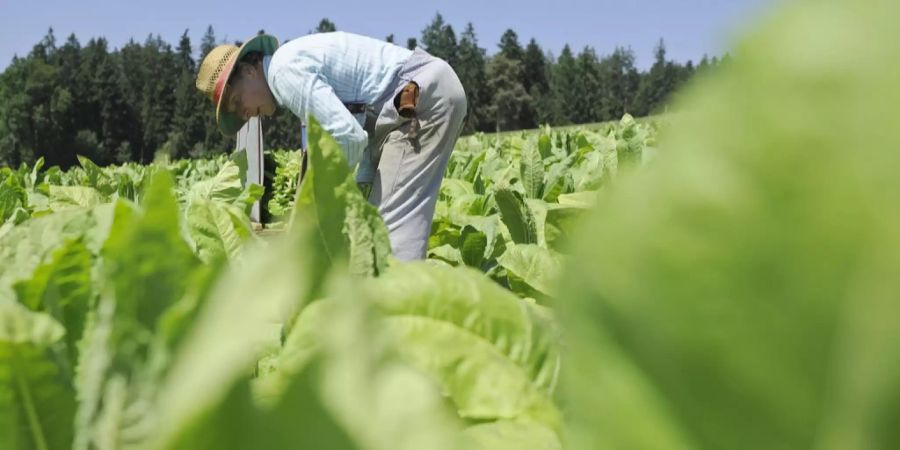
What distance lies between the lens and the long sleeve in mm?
3396

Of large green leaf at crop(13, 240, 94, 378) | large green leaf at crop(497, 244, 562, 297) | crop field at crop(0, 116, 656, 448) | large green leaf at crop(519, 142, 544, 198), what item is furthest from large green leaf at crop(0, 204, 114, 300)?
large green leaf at crop(519, 142, 544, 198)

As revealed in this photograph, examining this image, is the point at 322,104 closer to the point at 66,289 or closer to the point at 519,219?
the point at 519,219

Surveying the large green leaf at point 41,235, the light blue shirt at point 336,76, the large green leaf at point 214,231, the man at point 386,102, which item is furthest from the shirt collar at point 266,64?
the large green leaf at point 41,235

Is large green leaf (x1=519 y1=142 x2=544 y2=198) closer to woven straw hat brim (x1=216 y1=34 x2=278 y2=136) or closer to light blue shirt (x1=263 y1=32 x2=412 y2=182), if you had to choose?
light blue shirt (x1=263 y1=32 x2=412 y2=182)

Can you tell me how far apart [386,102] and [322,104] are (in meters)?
0.45

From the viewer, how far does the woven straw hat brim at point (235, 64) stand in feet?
Answer: 13.2

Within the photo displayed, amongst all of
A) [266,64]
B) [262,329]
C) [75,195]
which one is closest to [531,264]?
[262,329]

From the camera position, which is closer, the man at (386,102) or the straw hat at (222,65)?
the man at (386,102)

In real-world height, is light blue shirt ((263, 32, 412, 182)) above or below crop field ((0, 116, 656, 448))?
above

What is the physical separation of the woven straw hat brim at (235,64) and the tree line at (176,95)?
111 feet

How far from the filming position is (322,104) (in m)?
3.46

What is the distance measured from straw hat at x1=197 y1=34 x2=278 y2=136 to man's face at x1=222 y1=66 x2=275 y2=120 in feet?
0.17

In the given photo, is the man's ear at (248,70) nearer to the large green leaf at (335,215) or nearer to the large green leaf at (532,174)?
the large green leaf at (532,174)

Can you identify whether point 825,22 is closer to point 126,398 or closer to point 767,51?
point 767,51
